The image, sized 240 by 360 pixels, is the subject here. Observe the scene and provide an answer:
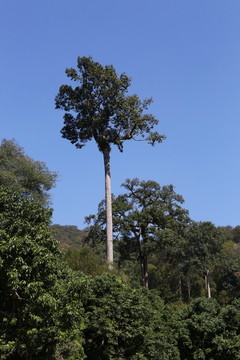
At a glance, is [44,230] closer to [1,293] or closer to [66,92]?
[1,293]

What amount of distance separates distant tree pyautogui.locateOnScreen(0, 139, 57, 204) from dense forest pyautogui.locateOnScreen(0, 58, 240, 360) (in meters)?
0.08

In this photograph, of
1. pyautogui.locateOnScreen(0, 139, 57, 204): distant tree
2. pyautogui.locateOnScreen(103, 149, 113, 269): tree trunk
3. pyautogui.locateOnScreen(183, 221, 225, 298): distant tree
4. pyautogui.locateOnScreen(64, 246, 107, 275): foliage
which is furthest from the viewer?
pyautogui.locateOnScreen(183, 221, 225, 298): distant tree

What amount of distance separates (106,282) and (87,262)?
570 centimetres

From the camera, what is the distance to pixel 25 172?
2636 centimetres

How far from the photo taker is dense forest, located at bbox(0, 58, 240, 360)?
9203 millimetres

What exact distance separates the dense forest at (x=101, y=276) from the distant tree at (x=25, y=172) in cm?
8

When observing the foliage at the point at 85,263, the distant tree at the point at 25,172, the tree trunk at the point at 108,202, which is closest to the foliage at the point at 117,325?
the foliage at the point at 85,263

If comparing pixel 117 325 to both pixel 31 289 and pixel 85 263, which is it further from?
pixel 85 263

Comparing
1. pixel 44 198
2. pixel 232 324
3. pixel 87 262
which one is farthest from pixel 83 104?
pixel 232 324

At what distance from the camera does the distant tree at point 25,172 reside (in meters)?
25.7

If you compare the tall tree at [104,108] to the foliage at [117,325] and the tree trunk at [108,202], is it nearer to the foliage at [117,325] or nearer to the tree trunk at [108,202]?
the tree trunk at [108,202]

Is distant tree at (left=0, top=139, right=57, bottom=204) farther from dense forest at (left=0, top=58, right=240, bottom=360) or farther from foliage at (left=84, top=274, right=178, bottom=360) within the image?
foliage at (left=84, top=274, right=178, bottom=360)

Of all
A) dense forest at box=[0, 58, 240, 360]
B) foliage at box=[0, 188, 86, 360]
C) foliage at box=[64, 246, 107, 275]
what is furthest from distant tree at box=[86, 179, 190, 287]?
foliage at box=[0, 188, 86, 360]

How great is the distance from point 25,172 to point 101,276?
1434 centimetres
